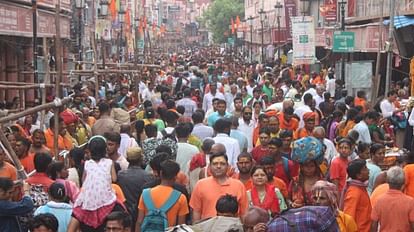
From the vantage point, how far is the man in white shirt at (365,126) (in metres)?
12.2

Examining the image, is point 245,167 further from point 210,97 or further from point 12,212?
point 210,97

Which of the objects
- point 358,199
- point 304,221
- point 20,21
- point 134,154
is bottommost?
point 358,199

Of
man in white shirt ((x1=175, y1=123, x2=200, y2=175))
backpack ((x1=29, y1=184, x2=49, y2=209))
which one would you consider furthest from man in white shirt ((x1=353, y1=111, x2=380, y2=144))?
backpack ((x1=29, y1=184, x2=49, y2=209))

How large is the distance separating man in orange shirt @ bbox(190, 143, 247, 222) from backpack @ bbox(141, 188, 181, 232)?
0.92ft

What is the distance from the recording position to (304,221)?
16.4 feet

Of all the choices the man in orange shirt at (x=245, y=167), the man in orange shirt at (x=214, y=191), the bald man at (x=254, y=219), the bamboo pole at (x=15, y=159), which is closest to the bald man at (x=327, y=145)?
the man in orange shirt at (x=245, y=167)

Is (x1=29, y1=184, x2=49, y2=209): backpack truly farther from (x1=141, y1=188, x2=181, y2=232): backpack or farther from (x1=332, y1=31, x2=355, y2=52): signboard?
(x1=332, y1=31, x2=355, y2=52): signboard

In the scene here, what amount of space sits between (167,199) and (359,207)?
5.42 ft

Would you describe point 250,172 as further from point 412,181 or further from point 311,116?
point 311,116

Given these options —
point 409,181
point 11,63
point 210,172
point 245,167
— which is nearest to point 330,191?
point 210,172

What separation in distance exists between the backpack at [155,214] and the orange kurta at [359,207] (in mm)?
1468

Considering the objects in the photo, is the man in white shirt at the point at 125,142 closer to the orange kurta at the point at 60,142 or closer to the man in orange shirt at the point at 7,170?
the orange kurta at the point at 60,142

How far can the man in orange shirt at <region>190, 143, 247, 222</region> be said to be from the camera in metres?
7.84

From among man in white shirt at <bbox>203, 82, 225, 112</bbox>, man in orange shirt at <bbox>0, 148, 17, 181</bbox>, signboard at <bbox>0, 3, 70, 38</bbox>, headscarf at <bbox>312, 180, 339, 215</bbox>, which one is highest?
signboard at <bbox>0, 3, 70, 38</bbox>
